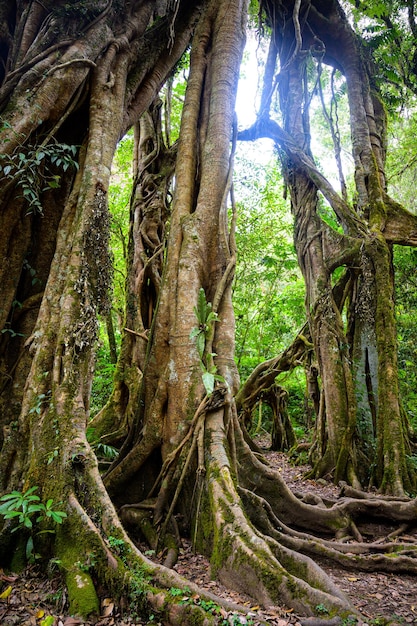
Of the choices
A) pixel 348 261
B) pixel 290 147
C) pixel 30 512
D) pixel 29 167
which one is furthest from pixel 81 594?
pixel 290 147

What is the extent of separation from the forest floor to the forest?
47 millimetres

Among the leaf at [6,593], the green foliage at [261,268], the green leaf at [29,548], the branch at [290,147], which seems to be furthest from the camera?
the green foliage at [261,268]

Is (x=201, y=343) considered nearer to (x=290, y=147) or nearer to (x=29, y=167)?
(x=29, y=167)

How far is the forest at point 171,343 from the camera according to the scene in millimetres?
2551

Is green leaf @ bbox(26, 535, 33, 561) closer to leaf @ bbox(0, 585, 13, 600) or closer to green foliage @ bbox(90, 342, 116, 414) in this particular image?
leaf @ bbox(0, 585, 13, 600)

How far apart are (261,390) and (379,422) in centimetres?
355

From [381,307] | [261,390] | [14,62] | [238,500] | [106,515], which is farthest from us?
[261,390]

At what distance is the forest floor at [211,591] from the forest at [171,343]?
0.05 metres

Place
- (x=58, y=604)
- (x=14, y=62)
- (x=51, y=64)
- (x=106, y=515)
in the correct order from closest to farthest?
(x=58, y=604) < (x=106, y=515) < (x=51, y=64) < (x=14, y=62)

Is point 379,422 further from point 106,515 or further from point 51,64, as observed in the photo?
point 51,64

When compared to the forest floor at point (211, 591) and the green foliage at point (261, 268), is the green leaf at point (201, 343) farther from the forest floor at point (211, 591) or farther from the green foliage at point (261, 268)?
the green foliage at point (261, 268)

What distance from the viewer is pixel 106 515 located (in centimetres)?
258

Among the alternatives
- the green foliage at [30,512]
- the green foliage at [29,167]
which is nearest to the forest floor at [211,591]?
the green foliage at [30,512]

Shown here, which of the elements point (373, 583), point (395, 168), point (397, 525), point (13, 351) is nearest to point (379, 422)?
point (397, 525)
